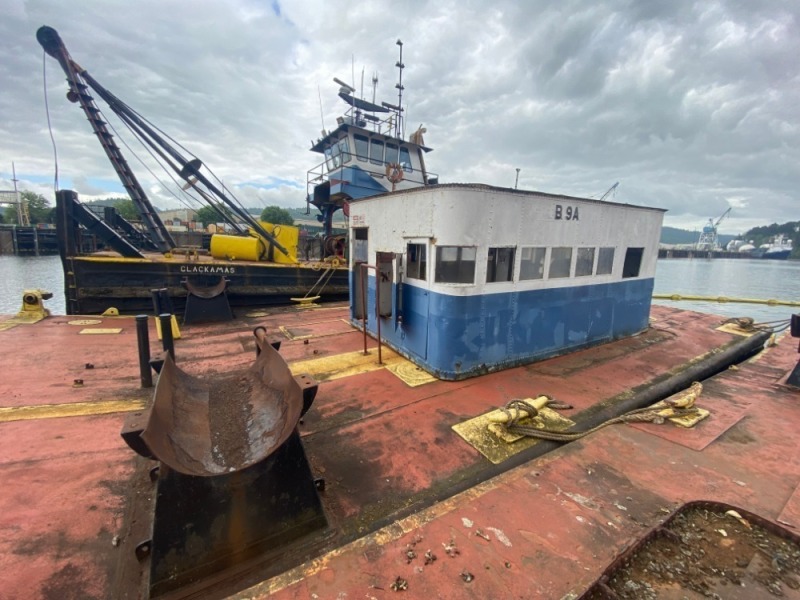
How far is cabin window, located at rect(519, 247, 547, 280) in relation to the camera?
556 cm

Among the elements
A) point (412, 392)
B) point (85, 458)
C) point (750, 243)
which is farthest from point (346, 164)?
point (750, 243)

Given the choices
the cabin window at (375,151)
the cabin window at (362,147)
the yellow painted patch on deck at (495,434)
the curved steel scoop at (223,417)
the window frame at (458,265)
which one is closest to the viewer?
the curved steel scoop at (223,417)

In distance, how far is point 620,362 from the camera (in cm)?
621

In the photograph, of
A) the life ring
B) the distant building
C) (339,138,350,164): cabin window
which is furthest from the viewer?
the distant building

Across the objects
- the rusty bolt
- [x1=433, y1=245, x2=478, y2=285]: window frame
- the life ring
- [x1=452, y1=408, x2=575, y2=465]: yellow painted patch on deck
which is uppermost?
the life ring

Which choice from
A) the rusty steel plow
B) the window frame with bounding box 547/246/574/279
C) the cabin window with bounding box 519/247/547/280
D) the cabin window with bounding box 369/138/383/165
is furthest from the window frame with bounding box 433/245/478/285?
the cabin window with bounding box 369/138/383/165

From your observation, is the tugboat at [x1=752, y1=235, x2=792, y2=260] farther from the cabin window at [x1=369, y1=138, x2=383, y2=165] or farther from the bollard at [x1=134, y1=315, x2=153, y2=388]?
the bollard at [x1=134, y1=315, x2=153, y2=388]

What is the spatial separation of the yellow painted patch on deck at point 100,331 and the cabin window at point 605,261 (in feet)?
31.8

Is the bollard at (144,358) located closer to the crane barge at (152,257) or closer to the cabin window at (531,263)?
the crane barge at (152,257)

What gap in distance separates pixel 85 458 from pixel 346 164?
13.9 metres

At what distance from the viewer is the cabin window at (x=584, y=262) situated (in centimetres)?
633

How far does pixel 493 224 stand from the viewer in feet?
16.6

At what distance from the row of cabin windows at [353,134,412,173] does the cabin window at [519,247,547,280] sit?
1157 cm

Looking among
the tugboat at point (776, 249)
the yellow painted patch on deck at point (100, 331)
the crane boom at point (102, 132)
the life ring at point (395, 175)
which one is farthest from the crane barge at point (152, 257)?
the tugboat at point (776, 249)
